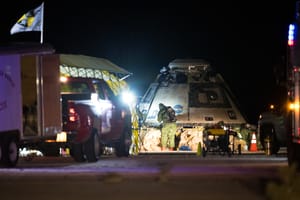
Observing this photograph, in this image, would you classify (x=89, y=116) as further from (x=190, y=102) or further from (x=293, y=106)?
(x=190, y=102)

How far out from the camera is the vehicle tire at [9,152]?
19906 mm

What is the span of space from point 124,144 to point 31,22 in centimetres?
704

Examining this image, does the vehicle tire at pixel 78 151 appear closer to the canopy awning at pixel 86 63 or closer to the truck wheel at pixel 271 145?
the canopy awning at pixel 86 63

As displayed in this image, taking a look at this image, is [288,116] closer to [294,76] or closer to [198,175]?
[294,76]

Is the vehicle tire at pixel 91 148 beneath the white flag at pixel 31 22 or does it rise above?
beneath

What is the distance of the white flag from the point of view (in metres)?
29.6

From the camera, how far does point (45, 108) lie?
67.9ft

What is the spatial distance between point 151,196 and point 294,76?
717 centimetres

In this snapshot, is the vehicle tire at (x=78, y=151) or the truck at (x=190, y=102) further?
the truck at (x=190, y=102)

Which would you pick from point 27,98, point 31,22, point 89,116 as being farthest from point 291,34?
point 31,22

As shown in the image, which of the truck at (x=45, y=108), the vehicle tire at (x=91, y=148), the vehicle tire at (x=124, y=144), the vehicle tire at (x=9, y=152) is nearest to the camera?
the vehicle tire at (x=9, y=152)

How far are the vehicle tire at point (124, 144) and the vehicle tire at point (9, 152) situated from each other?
5280mm

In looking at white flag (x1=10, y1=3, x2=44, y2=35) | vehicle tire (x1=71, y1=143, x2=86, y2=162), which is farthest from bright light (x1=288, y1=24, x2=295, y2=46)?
white flag (x1=10, y1=3, x2=44, y2=35)

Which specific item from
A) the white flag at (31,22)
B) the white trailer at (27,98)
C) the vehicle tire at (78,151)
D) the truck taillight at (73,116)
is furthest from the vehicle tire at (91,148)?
the white flag at (31,22)
